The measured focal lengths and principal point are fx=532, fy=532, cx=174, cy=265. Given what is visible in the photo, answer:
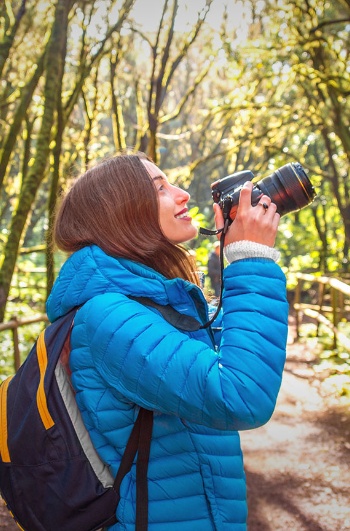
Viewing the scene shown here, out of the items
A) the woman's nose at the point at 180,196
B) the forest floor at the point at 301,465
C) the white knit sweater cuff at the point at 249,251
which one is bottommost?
the forest floor at the point at 301,465

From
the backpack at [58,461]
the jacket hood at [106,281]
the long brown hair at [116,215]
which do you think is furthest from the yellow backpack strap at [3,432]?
the long brown hair at [116,215]

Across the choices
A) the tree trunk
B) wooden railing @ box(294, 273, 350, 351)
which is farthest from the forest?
wooden railing @ box(294, 273, 350, 351)

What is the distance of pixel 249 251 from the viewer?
4.25 ft

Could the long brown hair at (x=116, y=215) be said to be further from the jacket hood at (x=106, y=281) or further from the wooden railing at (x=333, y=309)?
the wooden railing at (x=333, y=309)

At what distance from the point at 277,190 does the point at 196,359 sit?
618mm

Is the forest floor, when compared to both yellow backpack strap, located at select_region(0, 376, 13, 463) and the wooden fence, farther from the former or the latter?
yellow backpack strap, located at select_region(0, 376, 13, 463)

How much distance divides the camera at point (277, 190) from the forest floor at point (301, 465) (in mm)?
2491

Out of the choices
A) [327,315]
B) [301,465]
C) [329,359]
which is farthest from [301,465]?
[327,315]

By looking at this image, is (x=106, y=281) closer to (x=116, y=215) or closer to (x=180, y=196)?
(x=116, y=215)

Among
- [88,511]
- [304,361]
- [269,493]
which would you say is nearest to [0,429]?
[88,511]

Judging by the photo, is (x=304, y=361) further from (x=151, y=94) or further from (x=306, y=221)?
(x=306, y=221)

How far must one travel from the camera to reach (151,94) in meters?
8.38

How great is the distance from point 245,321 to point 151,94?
7752 mm

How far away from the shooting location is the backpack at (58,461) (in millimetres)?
1225
